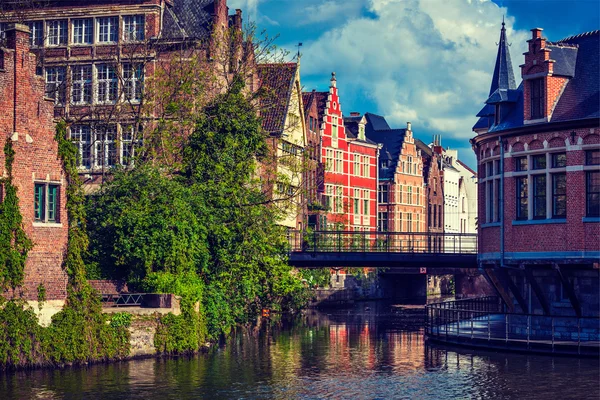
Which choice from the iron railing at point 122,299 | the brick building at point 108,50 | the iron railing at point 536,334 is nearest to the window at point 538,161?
the iron railing at point 536,334

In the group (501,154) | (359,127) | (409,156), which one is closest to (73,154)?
(501,154)

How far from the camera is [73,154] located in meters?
34.5

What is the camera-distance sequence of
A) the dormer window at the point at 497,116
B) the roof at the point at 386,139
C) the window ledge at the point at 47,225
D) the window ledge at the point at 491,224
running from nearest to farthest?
the window ledge at the point at 47,225, the window ledge at the point at 491,224, the dormer window at the point at 497,116, the roof at the point at 386,139

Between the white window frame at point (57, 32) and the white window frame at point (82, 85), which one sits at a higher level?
the white window frame at point (57, 32)

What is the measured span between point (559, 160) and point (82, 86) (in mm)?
26358

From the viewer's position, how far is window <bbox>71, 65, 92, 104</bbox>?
2128 inches

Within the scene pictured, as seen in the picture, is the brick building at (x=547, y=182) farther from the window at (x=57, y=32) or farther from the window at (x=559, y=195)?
the window at (x=57, y=32)

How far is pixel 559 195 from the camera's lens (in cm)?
3691

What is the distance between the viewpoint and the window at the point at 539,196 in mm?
37469

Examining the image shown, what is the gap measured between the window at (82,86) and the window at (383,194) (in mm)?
45493

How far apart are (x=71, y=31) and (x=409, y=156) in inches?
1917

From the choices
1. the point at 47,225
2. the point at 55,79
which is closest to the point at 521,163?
the point at 47,225

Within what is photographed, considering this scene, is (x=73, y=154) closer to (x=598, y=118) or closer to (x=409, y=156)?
(x=598, y=118)

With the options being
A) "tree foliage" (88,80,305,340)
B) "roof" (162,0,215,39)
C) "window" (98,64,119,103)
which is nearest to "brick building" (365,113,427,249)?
"roof" (162,0,215,39)
